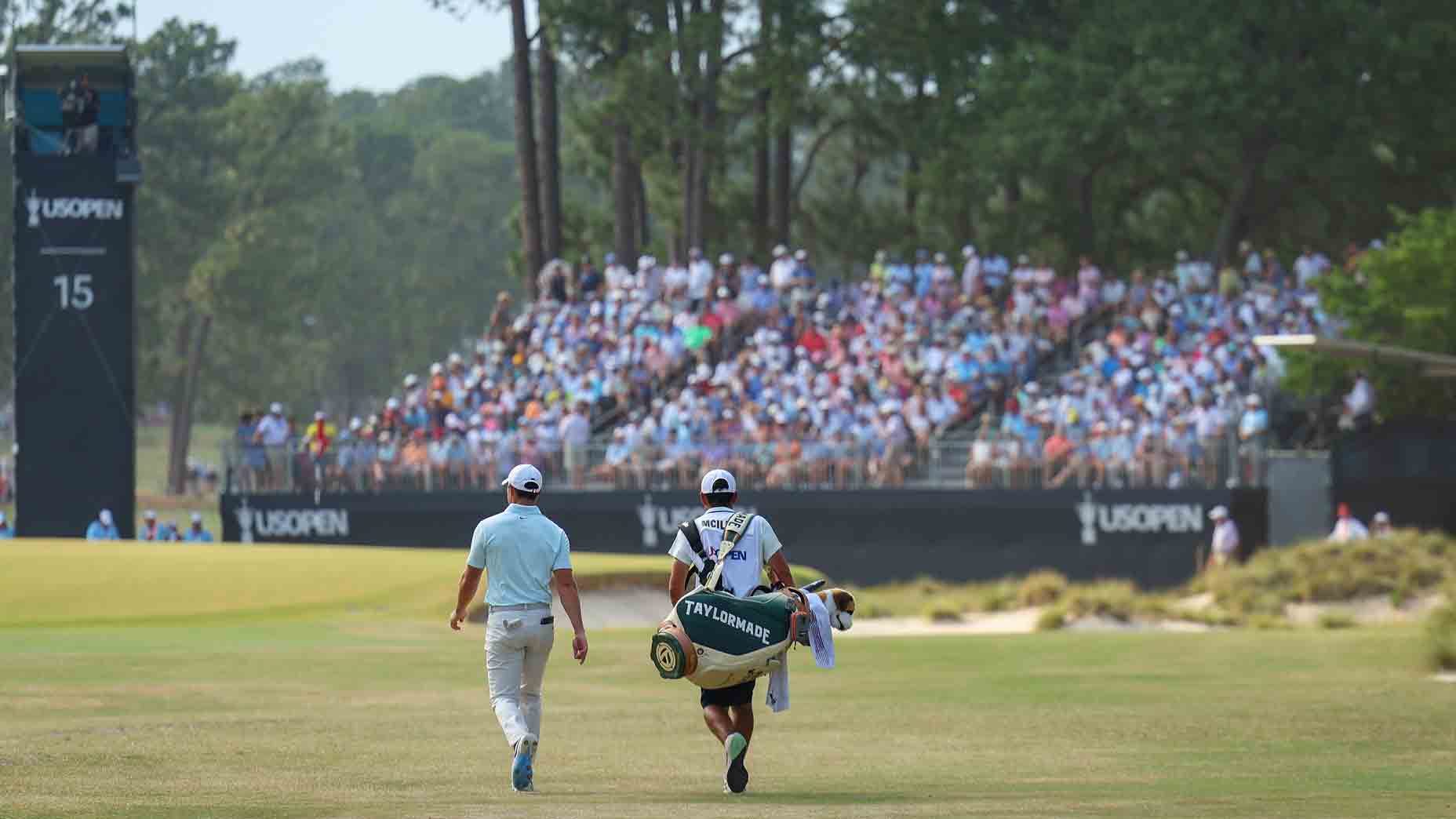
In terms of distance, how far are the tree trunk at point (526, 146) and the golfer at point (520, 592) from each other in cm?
3853

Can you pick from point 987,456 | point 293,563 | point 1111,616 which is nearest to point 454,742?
point 293,563

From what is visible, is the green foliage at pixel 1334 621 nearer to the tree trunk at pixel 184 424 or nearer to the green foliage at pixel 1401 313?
the green foliage at pixel 1401 313

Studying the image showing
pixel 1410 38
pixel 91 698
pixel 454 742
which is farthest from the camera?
pixel 1410 38

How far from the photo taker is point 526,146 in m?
53.0

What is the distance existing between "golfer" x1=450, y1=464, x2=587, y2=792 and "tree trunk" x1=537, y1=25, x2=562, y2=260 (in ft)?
132

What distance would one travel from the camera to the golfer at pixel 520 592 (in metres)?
13.3

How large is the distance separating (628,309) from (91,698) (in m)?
27.9

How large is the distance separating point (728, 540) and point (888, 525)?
27.2 m

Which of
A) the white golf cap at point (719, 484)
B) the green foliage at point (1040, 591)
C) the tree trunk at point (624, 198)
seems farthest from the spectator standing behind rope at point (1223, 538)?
the white golf cap at point (719, 484)

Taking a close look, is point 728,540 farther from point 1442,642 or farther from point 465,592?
point 1442,642

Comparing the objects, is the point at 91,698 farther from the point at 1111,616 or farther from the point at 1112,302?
the point at 1112,302

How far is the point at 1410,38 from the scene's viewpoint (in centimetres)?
4641

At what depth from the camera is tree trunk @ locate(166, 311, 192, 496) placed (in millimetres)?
87312

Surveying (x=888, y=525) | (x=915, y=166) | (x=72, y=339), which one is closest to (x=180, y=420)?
(x=915, y=166)
